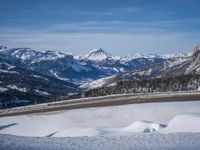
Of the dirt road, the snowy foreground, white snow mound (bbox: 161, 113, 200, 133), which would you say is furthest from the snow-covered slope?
white snow mound (bbox: 161, 113, 200, 133)

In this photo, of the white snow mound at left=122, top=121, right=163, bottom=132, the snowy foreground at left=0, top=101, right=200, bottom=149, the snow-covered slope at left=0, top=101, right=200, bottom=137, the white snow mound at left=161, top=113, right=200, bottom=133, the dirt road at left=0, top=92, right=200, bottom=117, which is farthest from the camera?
the dirt road at left=0, top=92, right=200, bottom=117

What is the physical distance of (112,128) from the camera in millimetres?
60312

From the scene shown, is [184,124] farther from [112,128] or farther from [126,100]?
[126,100]

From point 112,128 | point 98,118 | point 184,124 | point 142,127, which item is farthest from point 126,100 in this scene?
point 184,124

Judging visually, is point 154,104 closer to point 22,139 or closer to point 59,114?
point 59,114

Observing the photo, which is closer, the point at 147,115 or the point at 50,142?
the point at 50,142

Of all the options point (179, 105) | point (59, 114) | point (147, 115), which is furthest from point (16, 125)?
point (179, 105)

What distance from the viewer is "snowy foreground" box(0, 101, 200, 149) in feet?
110

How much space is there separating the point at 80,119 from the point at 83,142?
4605 cm

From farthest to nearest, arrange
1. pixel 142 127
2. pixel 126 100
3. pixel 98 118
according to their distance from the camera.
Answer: pixel 126 100 < pixel 98 118 < pixel 142 127

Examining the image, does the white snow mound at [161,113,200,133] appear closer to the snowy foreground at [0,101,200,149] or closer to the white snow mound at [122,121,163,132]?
the snowy foreground at [0,101,200,149]

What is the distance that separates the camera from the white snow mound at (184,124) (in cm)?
5000

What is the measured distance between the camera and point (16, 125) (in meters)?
80.9

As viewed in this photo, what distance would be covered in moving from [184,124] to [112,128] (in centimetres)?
1231
